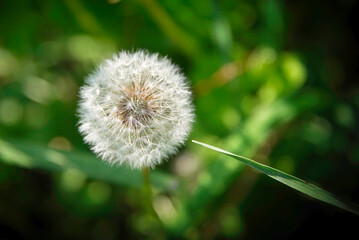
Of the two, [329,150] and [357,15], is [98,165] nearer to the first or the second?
[329,150]

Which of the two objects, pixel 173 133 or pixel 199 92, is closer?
pixel 173 133

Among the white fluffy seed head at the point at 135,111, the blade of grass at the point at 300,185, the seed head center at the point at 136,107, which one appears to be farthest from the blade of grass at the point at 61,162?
the blade of grass at the point at 300,185

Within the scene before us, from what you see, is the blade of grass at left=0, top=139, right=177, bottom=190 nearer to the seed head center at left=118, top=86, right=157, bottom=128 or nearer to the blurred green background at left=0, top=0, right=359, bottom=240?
the blurred green background at left=0, top=0, right=359, bottom=240

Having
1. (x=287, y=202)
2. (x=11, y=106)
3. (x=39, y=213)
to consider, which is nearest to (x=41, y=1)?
(x=11, y=106)

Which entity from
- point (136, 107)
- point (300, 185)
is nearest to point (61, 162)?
point (136, 107)

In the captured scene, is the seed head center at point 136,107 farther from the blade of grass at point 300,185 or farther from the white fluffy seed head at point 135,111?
the blade of grass at point 300,185

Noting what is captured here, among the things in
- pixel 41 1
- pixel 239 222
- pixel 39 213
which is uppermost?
pixel 41 1

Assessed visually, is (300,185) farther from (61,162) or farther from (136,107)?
(61,162)

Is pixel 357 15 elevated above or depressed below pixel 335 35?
above
